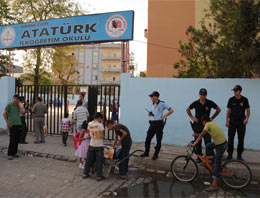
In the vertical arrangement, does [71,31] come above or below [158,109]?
above

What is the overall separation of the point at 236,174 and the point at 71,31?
8.05m

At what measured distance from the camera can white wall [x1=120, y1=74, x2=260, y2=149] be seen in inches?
304

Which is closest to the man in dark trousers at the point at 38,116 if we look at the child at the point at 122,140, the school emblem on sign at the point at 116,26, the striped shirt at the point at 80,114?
the striped shirt at the point at 80,114

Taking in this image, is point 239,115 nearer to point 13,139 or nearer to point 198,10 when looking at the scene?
point 13,139

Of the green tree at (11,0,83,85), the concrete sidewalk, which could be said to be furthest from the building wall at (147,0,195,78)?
the concrete sidewalk

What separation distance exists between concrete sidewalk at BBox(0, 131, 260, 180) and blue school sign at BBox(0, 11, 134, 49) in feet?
13.1

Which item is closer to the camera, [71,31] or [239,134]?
[239,134]

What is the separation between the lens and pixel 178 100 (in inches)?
329

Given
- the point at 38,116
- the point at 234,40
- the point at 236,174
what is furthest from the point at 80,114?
the point at 234,40

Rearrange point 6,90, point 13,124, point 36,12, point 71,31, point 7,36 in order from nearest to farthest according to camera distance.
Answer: point 13,124, point 71,31, point 6,90, point 7,36, point 36,12

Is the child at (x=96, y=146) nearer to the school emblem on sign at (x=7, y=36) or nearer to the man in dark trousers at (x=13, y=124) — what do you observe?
the man in dark trousers at (x=13, y=124)

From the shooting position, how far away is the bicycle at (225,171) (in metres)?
4.86

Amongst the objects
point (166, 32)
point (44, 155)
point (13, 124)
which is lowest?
point (44, 155)

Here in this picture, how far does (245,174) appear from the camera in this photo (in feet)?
16.1
